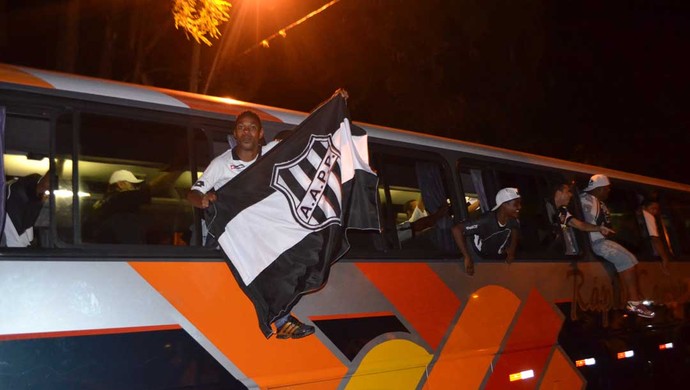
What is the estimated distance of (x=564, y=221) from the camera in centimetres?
671

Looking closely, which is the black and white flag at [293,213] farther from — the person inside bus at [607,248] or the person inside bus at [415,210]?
the person inside bus at [607,248]

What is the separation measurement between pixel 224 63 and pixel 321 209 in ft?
26.4

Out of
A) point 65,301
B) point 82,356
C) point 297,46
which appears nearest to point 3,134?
point 65,301

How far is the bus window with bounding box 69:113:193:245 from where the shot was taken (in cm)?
389

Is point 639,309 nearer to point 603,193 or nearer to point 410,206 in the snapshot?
point 603,193

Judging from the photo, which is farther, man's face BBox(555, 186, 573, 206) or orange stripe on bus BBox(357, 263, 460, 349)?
man's face BBox(555, 186, 573, 206)

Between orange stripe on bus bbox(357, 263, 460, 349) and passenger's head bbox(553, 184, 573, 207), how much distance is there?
6.65 ft

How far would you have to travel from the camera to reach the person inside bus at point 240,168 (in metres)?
4.19

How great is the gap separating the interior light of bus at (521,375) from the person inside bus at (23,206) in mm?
4076

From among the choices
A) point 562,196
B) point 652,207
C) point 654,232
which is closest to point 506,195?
point 562,196

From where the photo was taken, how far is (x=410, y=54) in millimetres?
13461

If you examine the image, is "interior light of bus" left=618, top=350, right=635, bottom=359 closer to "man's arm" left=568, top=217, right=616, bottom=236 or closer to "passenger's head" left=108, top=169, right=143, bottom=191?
"man's arm" left=568, top=217, right=616, bottom=236

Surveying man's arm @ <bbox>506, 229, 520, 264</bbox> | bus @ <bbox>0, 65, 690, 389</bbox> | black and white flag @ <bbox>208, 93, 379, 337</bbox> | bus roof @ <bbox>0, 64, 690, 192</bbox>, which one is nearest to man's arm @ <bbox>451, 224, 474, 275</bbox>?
bus @ <bbox>0, 65, 690, 389</bbox>

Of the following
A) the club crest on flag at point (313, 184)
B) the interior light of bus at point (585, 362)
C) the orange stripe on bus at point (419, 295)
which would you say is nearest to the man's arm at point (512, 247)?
the orange stripe on bus at point (419, 295)
